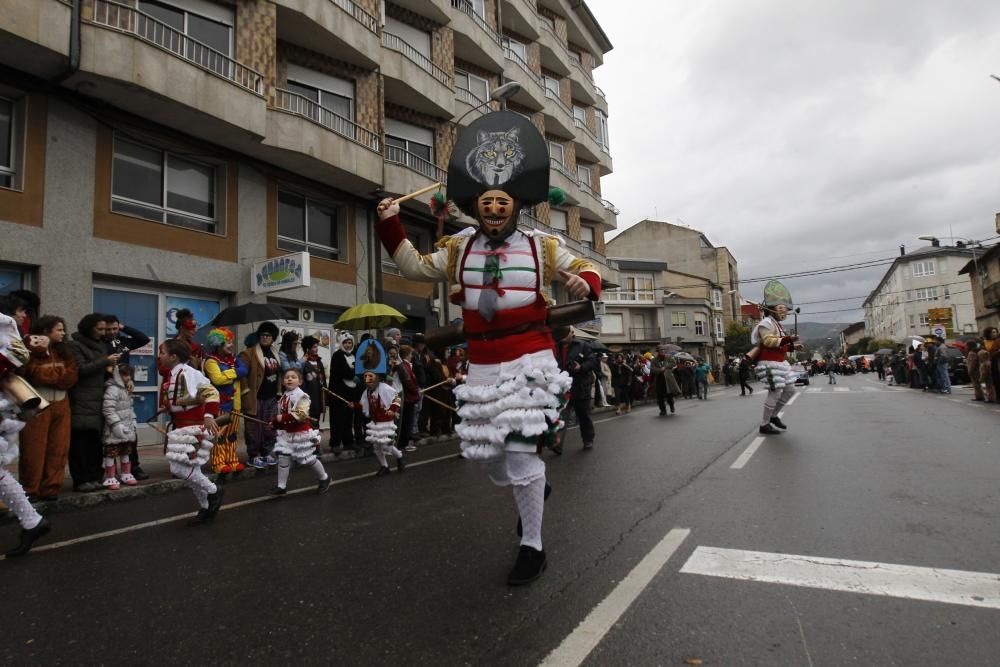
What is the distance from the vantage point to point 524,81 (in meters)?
24.4

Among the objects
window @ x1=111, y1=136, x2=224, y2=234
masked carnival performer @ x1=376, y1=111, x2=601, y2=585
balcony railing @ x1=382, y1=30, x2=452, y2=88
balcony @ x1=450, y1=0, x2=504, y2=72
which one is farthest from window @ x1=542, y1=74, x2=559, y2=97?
masked carnival performer @ x1=376, y1=111, x2=601, y2=585

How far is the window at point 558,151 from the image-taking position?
2780cm

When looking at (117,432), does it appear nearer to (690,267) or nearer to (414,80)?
(414,80)

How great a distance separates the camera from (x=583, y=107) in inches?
1286

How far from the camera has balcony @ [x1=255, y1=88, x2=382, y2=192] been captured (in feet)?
43.7

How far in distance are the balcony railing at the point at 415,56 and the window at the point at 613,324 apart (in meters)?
36.9

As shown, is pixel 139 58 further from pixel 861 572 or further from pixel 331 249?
pixel 861 572

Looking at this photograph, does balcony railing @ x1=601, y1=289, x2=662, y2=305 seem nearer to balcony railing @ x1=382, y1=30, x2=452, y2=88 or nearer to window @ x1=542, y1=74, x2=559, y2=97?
window @ x1=542, y1=74, x2=559, y2=97

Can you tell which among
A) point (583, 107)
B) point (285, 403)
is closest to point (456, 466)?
point (285, 403)

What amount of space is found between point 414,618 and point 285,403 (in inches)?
160

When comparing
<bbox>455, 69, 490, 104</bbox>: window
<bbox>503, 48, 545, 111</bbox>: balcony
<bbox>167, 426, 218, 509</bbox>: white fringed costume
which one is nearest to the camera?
<bbox>167, 426, 218, 509</bbox>: white fringed costume

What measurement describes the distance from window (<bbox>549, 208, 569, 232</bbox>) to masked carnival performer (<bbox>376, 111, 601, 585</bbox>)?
974 inches

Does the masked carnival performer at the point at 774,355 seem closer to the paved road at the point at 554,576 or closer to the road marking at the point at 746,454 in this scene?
the road marking at the point at 746,454

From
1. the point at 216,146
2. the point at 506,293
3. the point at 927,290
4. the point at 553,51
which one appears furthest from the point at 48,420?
the point at 927,290
